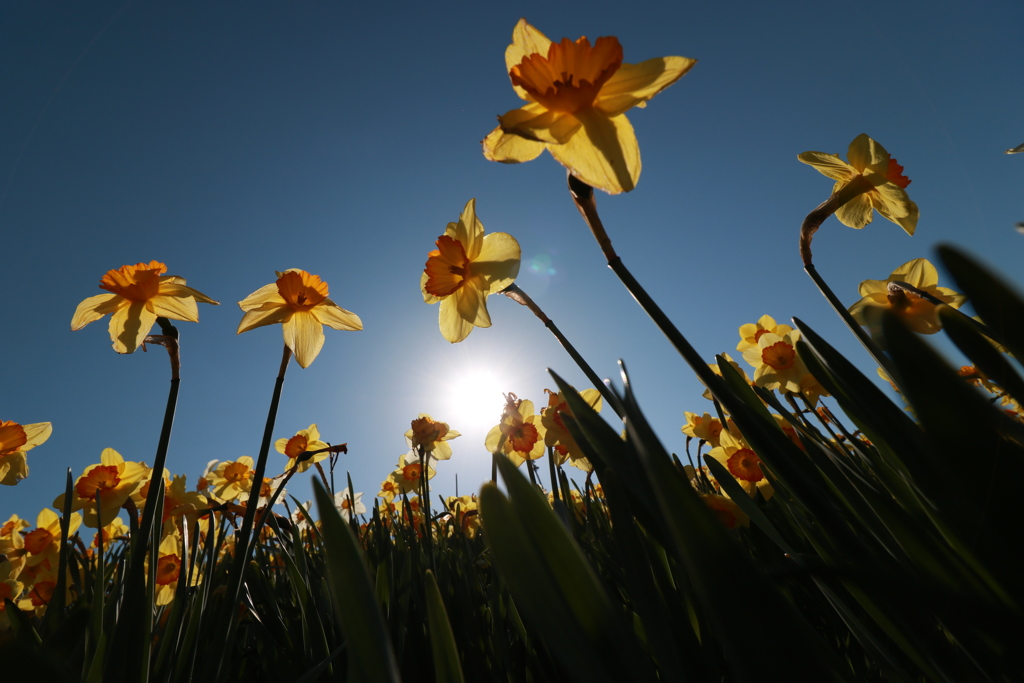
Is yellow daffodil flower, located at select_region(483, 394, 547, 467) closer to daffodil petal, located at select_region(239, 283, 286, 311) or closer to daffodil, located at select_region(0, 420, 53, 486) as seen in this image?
daffodil petal, located at select_region(239, 283, 286, 311)

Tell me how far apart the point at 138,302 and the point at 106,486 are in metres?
1.09

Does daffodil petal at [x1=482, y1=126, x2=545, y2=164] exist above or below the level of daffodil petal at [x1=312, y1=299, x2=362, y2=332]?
below

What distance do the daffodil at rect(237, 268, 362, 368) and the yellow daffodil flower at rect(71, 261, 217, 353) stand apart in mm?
151

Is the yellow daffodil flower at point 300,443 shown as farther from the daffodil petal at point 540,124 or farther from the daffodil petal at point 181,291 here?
the daffodil petal at point 540,124

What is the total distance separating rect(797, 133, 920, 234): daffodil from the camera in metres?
1.43

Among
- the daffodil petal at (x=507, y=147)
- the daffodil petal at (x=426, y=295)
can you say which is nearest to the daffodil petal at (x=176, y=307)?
the daffodil petal at (x=426, y=295)

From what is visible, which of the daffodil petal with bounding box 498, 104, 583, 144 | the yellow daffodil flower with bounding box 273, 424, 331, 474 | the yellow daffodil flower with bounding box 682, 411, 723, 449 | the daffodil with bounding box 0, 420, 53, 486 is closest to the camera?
the daffodil petal with bounding box 498, 104, 583, 144

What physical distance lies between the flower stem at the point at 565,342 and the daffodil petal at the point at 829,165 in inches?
44.2

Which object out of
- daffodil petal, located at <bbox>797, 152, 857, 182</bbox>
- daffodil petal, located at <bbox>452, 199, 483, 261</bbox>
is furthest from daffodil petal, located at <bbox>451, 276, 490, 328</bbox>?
daffodil petal, located at <bbox>797, 152, 857, 182</bbox>

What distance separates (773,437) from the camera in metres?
0.67

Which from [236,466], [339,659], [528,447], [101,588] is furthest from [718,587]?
[236,466]

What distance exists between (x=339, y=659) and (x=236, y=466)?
2.49 m

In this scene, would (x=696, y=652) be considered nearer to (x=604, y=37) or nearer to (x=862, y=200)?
(x=604, y=37)

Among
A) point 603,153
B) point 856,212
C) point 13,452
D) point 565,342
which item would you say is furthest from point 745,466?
point 13,452
